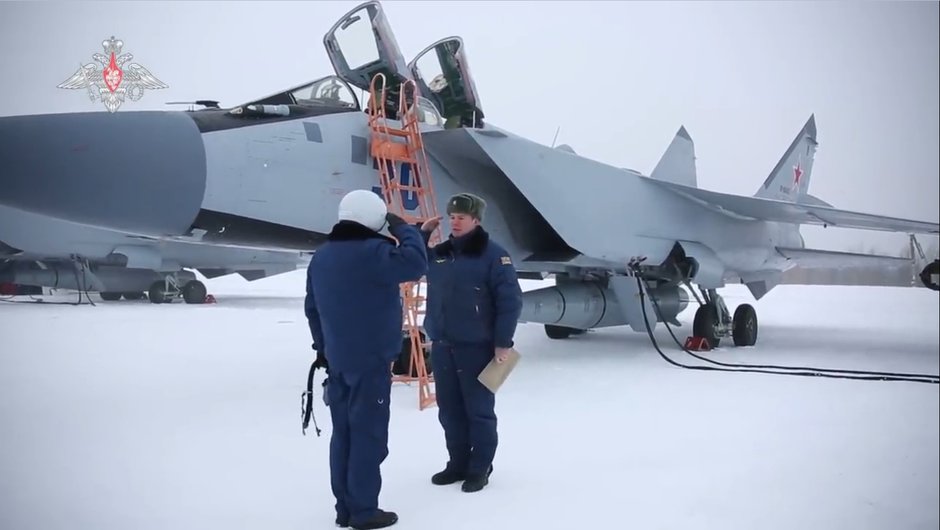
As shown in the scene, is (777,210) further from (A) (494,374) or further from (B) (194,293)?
(B) (194,293)

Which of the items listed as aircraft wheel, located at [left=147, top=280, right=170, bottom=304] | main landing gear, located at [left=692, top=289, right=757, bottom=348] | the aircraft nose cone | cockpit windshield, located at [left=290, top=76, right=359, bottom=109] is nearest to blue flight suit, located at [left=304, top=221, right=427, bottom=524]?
the aircraft nose cone

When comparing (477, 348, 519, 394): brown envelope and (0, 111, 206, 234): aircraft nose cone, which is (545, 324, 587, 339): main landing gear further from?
(477, 348, 519, 394): brown envelope

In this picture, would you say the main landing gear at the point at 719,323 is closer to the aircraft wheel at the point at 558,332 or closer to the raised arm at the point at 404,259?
the aircraft wheel at the point at 558,332

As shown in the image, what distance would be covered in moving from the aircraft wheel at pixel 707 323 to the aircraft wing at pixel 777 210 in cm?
124

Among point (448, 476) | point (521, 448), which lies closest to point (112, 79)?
point (448, 476)

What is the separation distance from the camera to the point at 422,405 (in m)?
4.89

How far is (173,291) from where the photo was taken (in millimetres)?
17188

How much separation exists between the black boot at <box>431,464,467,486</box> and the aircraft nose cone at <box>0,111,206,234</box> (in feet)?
7.82

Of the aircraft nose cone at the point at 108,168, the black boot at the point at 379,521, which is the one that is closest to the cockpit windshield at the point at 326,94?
the aircraft nose cone at the point at 108,168

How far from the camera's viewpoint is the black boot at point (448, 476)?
10.6 ft

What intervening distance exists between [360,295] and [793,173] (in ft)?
34.6

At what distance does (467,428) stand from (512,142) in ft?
10.5

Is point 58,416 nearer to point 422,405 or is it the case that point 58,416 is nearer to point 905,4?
point 422,405

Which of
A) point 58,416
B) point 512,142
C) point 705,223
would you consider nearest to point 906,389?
point 705,223
